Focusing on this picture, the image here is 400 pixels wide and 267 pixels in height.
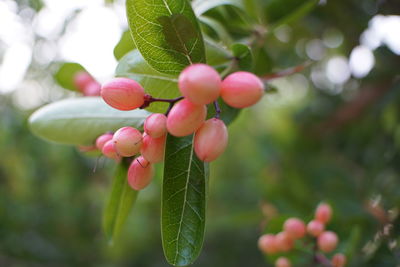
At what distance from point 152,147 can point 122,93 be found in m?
0.11

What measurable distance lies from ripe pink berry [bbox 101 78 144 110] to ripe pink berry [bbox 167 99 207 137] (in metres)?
0.09

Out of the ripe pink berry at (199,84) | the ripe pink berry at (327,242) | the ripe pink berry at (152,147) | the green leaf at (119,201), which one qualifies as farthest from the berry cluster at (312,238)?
the ripe pink berry at (199,84)

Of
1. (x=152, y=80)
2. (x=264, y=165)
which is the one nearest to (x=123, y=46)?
(x=152, y=80)

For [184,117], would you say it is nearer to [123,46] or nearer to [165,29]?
[165,29]

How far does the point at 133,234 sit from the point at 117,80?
1.85 meters

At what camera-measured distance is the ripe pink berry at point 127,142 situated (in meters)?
0.69

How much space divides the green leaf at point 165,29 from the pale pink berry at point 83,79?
461mm

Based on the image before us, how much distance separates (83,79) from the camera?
1.12m

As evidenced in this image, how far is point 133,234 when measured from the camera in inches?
94.3

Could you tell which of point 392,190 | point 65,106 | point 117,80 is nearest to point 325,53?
point 392,190

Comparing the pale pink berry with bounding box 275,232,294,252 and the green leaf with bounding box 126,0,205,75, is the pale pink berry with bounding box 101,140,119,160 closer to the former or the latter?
the green leaf with bounding box 126,0,205,75

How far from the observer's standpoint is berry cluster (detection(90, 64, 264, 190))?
58cm

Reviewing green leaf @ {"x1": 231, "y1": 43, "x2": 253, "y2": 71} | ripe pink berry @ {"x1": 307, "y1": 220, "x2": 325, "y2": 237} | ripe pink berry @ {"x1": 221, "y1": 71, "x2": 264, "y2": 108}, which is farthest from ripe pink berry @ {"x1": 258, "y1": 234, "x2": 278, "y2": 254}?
ripe pink berry @ {"x1": 221, "y1": 71, "x2": 264, "y2": 108}

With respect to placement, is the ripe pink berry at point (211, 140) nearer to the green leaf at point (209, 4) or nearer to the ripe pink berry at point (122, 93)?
the ripe pink berry at point (122, 93)
